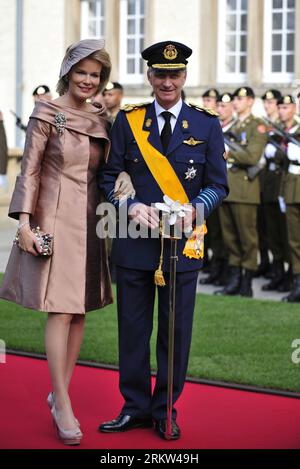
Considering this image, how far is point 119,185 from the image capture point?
5.32m

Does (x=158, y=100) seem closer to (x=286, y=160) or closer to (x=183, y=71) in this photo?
(x=183, y=71)

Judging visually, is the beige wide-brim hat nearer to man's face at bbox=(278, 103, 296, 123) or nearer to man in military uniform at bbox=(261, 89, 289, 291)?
man's face at bbox=(278, 103, 296, 123)

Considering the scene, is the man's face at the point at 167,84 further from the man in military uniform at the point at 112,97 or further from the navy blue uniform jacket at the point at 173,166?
the man in military uniform at the point at 112,97

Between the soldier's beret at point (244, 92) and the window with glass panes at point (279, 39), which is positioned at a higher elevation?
the window with glass panes at point (279, 39)

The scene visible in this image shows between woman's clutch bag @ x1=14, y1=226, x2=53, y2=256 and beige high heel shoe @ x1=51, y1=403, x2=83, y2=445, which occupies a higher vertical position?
woman's clutch bag @ x1=14, y1=226, x2=53, y2=256

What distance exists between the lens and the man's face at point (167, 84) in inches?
208

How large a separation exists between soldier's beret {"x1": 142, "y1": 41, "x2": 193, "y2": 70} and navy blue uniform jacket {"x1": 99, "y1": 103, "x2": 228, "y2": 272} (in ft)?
0.87

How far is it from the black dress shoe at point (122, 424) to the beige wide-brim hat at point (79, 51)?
5.83ft

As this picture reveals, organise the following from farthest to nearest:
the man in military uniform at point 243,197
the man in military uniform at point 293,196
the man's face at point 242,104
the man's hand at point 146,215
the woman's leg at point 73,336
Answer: the man's face at point 242,104
the man in military uniform at point 243,197
the man in military uniform at point 293,196
the woman's leg at point 73,336
the man's hand at point 146,215

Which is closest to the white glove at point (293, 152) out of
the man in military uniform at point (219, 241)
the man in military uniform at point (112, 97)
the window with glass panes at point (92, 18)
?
the man in military uniform at point (219, 241)

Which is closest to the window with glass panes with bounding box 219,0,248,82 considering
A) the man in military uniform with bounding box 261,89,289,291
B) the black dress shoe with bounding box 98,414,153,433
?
the man in military uniform with bounding box 261,89,289,291

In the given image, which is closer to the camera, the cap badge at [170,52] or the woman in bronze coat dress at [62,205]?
the cap badge at [170,52]

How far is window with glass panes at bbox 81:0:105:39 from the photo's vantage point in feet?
66.0

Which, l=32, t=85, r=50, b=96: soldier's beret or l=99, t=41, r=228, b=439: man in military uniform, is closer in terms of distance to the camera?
l=99, t=41, r=228, b=439: man in military uniform
